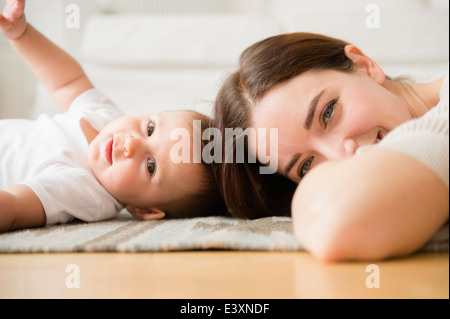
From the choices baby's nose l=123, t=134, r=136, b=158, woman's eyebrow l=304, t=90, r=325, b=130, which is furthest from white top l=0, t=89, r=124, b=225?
woman's eyebrow l=304, t=90, r=325, b=130

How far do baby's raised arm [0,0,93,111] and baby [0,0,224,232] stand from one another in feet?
0.03

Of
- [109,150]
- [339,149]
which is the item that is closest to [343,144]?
[339,149]

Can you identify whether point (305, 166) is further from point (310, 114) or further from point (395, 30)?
point (395, 30)

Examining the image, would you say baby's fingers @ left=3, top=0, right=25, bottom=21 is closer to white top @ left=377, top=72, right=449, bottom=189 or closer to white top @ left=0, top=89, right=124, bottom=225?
white top @ left=0, top=89, right=124, bottom=225

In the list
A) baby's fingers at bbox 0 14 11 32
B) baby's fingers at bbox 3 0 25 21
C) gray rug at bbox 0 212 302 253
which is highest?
baby's fingers at bbox 3 0 25 21

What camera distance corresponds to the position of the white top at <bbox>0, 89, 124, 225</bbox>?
1.00 m

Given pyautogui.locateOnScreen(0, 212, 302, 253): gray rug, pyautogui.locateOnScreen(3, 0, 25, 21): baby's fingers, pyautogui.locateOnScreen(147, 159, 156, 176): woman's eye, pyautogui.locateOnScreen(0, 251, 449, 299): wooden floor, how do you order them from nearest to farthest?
pyautogui.locateOnScreen(0, 251, 449, 299): wooden floor, pyautogui.locateOnScreen(0, 212, 302, 253): gray rug, pyautogui.locateOnScreen(147, 159, 156, 176): woman's eye, pyautogui.locateOnScreen(3, 0, 25, 21): baby's fingers

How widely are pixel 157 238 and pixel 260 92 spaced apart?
1.24 feet

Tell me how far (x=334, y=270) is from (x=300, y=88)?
0.46m

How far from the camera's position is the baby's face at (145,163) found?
41.3 inches
